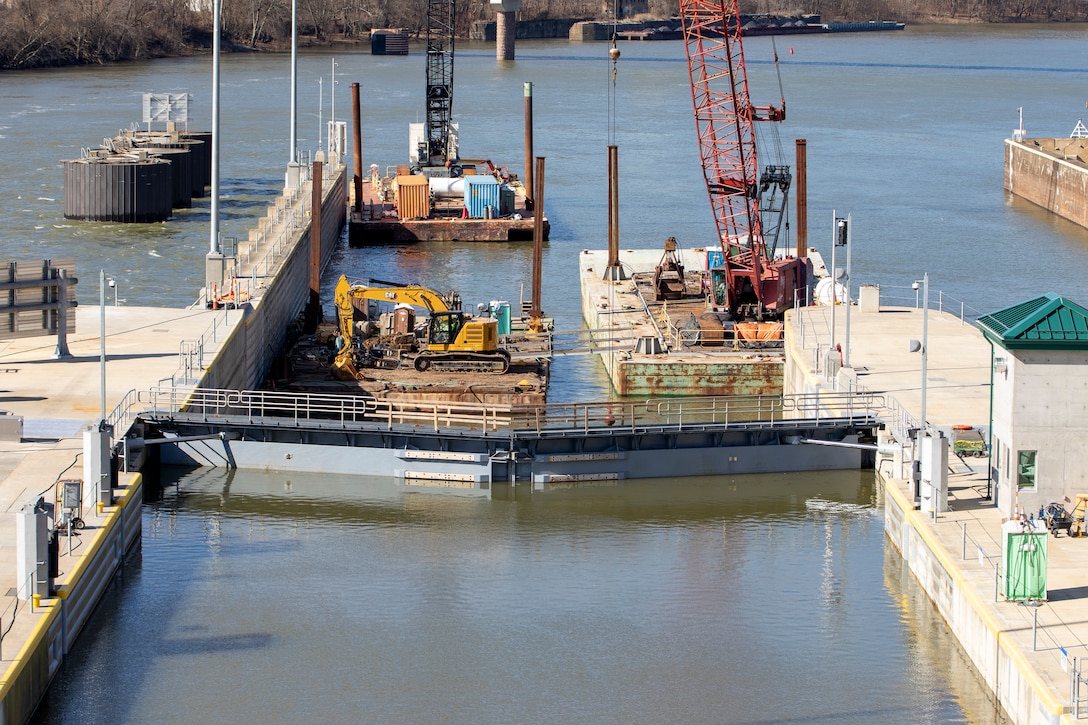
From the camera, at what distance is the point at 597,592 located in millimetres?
33594

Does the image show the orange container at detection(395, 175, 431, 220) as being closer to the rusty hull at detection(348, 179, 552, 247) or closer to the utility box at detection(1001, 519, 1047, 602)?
the rusty hull at detection(348, 179, 552, 247)

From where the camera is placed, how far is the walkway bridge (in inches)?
1567

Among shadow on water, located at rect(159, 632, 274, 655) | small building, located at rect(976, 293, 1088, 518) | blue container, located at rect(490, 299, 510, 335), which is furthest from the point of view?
blue container, located at rect(490, 299, 510, 335)

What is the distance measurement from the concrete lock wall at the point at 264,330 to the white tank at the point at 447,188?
55.6ft

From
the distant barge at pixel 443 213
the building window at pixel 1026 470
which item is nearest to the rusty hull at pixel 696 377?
the building window at pixel 1026 470

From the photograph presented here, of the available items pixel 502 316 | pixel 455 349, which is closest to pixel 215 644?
pixel 455 349

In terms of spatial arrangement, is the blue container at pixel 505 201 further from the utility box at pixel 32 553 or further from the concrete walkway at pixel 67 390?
the utility box at pixel 32 553

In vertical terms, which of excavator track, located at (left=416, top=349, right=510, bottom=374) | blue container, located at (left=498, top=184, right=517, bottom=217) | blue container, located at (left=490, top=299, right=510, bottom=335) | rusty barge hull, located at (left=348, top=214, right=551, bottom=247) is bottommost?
excavator track, located at (left=416, top=349, right=510, bottom=374)

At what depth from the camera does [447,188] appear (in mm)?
A: 89562

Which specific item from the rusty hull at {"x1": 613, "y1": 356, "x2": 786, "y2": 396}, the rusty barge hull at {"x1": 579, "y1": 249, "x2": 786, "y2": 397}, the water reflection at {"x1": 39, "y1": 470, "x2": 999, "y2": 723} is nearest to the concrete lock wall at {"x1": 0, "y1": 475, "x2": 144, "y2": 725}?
the water reflection at {"x1": 39, "y1": 470, "x2": 999, "y2": 723}

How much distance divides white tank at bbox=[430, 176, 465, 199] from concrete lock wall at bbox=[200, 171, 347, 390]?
16952mm

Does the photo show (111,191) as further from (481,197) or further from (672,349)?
(672,349)

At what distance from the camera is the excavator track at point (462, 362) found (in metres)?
48.4

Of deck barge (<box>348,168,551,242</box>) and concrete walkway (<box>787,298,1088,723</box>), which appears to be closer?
concrete walkway (<box>787,298,1088,723</box>)
